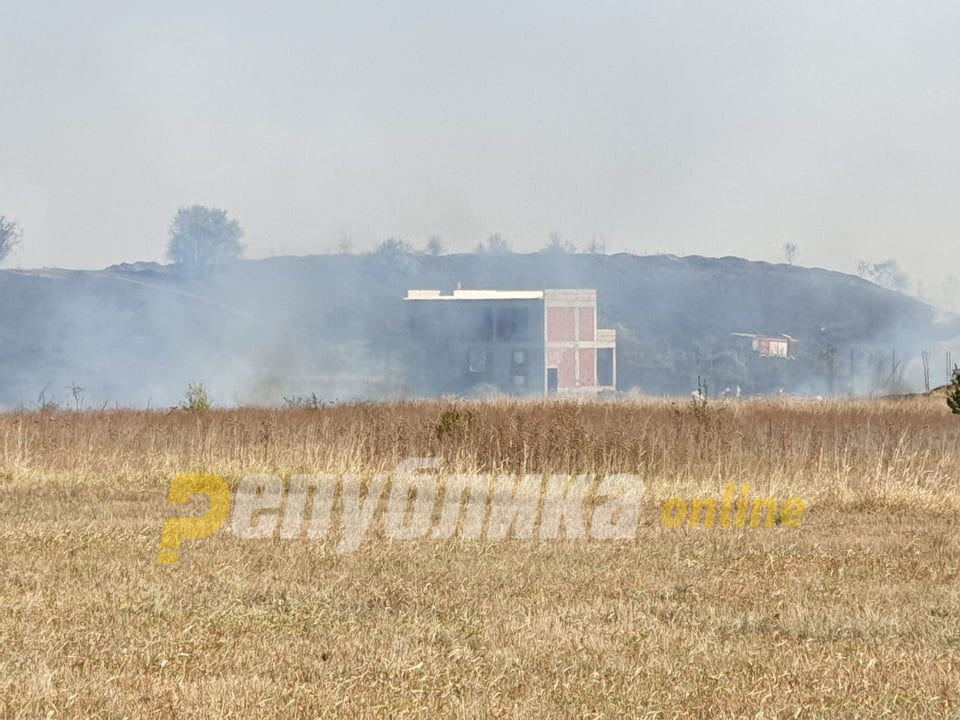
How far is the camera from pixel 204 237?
557 feet

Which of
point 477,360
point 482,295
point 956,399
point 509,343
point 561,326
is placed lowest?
point 956,399

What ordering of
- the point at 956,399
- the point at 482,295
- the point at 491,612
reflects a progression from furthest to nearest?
the point at 482,295 < the point at 956,399 < the point at 491,612

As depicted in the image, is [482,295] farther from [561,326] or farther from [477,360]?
[561,326]

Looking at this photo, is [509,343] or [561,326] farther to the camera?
[509,343]

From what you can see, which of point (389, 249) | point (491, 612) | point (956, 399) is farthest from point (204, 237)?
point (491, 612)

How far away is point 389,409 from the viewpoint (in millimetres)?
28703

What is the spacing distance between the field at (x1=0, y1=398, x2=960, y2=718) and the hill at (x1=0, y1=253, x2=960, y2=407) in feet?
150

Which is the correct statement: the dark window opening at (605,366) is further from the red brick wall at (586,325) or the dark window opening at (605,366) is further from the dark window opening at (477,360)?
the dark window opening at (477,360)

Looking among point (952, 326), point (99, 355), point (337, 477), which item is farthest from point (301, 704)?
point (952, 326)

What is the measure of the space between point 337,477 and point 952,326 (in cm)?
19202

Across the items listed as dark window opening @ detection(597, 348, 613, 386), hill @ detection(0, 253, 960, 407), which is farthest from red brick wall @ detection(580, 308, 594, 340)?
dark window opening @ detection(597, 348, 613, 386)

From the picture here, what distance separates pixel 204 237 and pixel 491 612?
166 meters

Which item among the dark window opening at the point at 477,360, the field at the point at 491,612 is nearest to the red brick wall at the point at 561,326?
the dark window opening at the point at 477,360

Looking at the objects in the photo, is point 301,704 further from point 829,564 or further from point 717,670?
point 829,564
